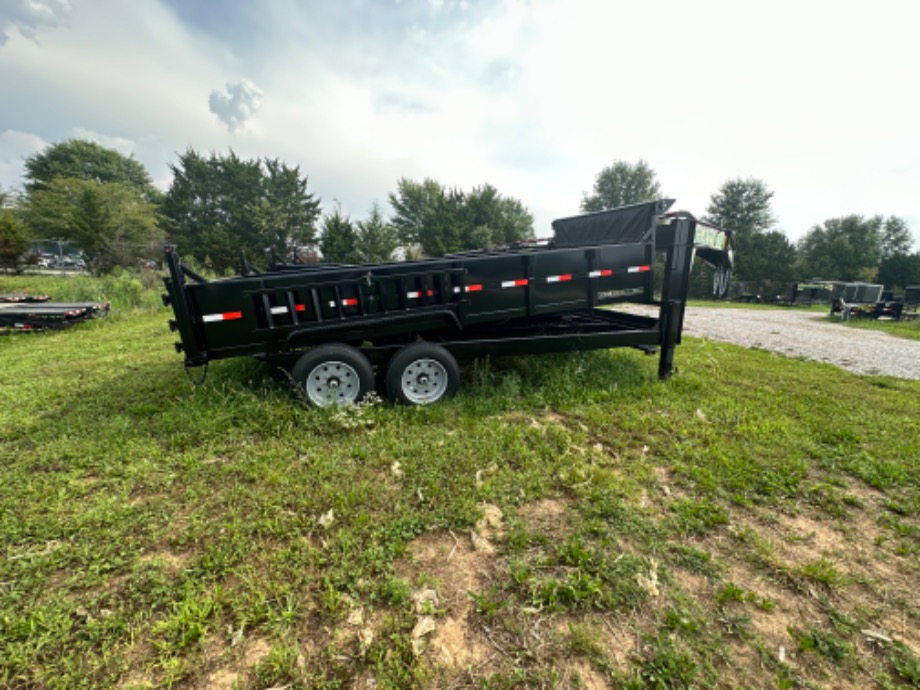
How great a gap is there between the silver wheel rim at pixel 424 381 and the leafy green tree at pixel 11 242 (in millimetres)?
33264

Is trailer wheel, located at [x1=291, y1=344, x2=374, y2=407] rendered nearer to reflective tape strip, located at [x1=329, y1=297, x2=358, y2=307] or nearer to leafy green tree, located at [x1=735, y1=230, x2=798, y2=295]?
reflective tape strip, located at [x1=329, y1=297, x2=358, y2=307]

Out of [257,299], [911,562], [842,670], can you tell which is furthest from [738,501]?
[257,299]

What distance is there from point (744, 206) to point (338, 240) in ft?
152

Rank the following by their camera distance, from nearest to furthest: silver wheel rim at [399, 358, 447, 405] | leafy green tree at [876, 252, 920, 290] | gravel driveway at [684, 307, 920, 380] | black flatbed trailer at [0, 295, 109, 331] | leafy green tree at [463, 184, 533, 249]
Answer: silver wheel rim at [399, 358, 447, 405] → gravel driveway at [684, 307, 920, 380] → black flatbed trailer at [0, 295, 109, 331] → leafy green tree at [876, 252, 920, 290] → leafy green tree at [463, 184, 533, 249]

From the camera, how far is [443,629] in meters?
1.78

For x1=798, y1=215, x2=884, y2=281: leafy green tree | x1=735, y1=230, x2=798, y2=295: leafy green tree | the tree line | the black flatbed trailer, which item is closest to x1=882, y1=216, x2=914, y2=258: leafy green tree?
the tree line

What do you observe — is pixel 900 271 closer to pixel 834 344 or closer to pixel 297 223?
pixel 834 344

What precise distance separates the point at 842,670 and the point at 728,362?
20.0ft

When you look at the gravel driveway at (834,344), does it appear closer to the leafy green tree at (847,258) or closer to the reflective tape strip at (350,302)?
the reflective tape strip at (350,302)

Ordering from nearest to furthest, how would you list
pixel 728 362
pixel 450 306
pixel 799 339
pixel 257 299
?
pixel 257 299, pixel 450 306, pixel 728 362, pixel 799 339

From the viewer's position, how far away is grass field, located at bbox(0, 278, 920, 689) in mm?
1644

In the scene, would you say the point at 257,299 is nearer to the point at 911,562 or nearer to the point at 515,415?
the point at 515,415

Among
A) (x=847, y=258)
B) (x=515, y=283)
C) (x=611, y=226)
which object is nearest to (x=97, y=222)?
(x=515, y=283)

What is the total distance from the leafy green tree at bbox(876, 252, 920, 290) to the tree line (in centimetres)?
9
